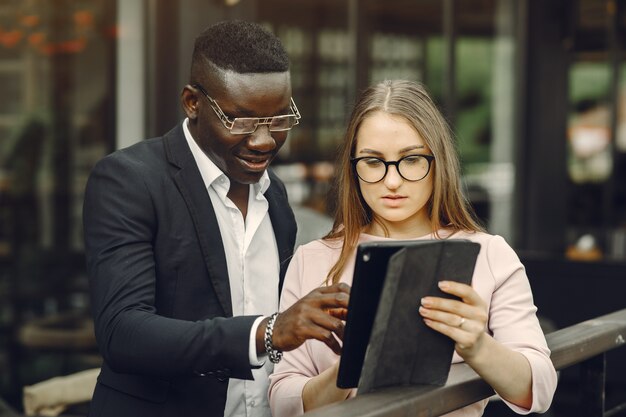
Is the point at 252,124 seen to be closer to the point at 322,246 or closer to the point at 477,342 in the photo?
the point at 322,246

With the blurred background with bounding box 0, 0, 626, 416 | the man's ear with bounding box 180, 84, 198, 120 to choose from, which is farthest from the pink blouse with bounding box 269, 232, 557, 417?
the blurred background with bounding box 0, 0, 626, 416

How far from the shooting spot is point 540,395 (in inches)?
77.3

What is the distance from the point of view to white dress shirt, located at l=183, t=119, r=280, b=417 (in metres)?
2.29

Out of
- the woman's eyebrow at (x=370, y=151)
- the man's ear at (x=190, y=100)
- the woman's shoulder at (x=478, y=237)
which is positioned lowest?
the woman's shoulder at (x=478, y=237)

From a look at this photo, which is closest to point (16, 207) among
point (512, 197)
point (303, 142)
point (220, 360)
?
point (303, 142)

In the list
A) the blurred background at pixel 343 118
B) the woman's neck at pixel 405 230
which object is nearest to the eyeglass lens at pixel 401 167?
the woman's neck at pixel 405 230

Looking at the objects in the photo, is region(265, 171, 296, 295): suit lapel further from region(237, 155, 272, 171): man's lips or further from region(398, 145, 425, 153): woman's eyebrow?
region(398, 145, 425, 153): woman's eyebrow

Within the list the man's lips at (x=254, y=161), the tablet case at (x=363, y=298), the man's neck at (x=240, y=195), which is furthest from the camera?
the man's neck at (x=240, y=195)

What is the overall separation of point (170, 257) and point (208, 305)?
0.13 m

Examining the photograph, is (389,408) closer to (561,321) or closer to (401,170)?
(401,170)

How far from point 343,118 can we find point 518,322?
15.1 ft

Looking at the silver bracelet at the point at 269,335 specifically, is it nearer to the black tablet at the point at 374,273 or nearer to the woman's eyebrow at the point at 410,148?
the black tablet at the point at 374,273

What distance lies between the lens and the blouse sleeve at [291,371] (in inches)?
79.6

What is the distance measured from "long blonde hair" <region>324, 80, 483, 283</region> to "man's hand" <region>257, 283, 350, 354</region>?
0.37 metres
